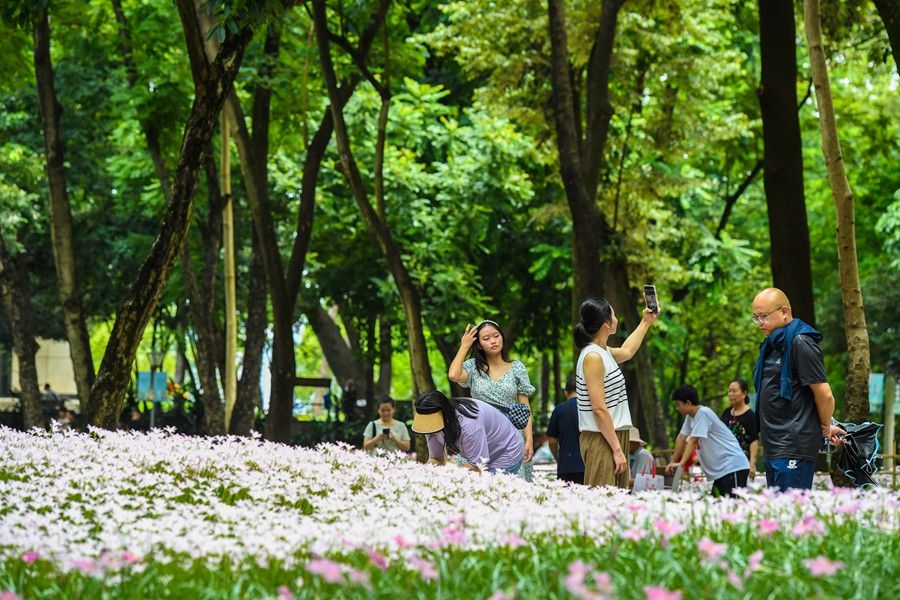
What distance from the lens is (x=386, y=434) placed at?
15633mm

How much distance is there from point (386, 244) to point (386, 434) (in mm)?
4185

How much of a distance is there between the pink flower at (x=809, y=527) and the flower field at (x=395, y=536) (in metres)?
0.01

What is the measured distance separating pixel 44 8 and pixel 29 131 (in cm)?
1988

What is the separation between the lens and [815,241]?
37.7 metres

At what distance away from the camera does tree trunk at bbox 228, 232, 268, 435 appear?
22.0 m

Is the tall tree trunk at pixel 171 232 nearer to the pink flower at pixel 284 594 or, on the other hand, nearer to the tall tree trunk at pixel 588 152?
the tall tree trunk at pixel 588 152

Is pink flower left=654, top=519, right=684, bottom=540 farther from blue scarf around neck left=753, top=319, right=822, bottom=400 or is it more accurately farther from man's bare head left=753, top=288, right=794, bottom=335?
man's bare head left=753, top=288, right=794, bottom=335

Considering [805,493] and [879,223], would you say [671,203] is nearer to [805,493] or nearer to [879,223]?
[879,223]

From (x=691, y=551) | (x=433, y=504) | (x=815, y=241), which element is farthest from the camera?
(x=815, y=241)

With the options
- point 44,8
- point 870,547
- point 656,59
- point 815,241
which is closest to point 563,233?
point 656,59

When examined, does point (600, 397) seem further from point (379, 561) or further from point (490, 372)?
point (379, 561)

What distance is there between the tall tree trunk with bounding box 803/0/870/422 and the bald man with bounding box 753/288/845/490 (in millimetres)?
3037

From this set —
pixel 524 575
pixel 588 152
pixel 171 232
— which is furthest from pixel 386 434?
pixel 524 575

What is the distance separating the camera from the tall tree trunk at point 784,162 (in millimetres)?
16109
